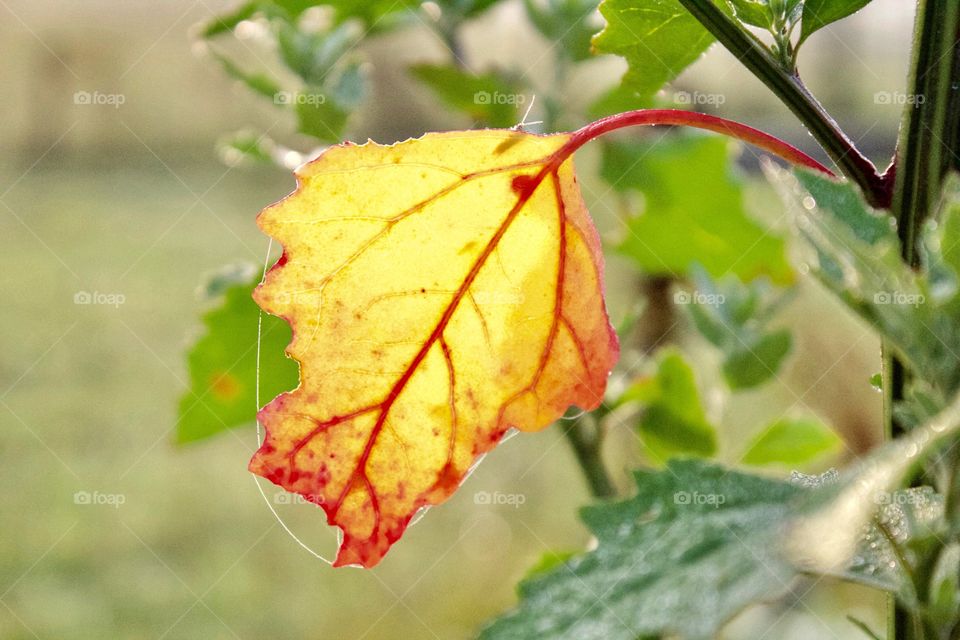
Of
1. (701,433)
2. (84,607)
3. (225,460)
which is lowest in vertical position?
(225,460)

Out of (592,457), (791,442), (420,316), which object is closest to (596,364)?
(420,316)

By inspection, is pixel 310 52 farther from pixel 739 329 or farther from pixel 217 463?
pixel 217 463

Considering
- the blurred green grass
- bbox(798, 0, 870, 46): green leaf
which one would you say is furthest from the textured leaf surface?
the blurred green grass

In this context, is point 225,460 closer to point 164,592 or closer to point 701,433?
point 164,592

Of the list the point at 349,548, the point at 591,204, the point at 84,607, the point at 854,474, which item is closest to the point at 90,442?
the point at 84,607

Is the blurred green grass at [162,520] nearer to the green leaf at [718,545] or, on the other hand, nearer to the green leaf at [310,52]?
the green leaf at [310,52]

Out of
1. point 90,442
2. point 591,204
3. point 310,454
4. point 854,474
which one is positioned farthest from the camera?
point 90,442

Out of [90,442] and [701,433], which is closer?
[701,433]
